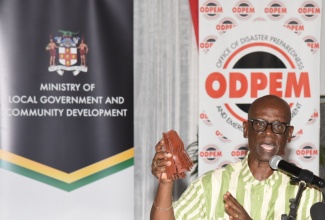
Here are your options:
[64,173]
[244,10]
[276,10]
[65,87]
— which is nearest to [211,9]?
[244,10]

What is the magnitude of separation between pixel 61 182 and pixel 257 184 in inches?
131

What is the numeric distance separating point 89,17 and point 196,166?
1.68m

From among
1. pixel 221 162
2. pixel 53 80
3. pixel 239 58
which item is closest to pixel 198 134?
pixel 221 162

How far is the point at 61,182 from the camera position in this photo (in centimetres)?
625

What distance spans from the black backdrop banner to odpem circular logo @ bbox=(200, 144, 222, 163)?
0.73 m

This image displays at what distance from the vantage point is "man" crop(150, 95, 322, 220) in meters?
3.12

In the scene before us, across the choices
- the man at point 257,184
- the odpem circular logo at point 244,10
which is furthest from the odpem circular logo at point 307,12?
the man at point 257,184

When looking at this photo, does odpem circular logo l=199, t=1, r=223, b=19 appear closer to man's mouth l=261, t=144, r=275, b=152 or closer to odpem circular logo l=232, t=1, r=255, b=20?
odpem circular logo l=232, t=1, r=255, b=20

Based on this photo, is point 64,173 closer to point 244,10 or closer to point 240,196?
point 244,10

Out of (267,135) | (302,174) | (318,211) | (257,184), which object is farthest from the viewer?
(257,184)

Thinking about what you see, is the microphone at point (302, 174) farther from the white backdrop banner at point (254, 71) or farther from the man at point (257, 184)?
the white backdrop banner at point (254, 71)

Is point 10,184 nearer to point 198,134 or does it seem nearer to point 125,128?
point 125,128

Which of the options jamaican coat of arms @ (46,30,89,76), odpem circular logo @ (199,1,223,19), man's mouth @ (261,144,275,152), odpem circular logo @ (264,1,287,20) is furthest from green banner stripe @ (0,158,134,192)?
man's mouth @ (261,144,275,152)

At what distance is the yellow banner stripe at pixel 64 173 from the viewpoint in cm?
618
